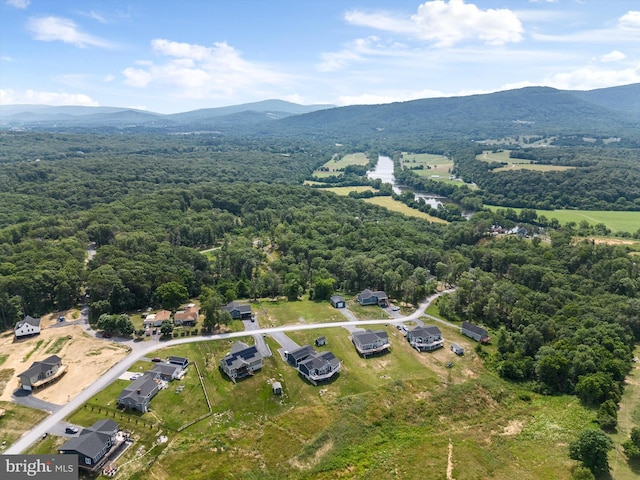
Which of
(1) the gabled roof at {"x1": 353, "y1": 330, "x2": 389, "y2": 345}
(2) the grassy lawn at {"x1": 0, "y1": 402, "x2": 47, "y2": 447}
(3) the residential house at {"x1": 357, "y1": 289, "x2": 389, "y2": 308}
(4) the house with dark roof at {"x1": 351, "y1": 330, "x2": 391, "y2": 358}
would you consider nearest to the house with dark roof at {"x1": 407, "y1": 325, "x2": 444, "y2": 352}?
(4) the house with dark roof at {"x1": 351, "y1": 330, "x2": 391, "y2": 358}

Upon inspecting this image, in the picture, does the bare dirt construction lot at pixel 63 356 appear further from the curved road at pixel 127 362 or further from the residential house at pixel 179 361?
the residential house at pixel 179 361

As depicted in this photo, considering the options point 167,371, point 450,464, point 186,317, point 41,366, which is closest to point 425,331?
point 450,464

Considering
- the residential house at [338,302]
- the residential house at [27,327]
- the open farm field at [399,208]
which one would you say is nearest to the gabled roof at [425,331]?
the residential house at [338,302]

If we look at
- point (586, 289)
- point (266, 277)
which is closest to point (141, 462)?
point (266, 277)

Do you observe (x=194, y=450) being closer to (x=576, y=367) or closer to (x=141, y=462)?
(x=141, y=462)

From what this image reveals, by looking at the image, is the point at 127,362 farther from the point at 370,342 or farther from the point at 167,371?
the point at 370,342

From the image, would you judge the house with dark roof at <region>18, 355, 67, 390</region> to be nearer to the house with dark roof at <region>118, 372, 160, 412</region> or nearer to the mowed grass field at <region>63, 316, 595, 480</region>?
the mowed grass field at <region>63, 316, 595, 480</region>
